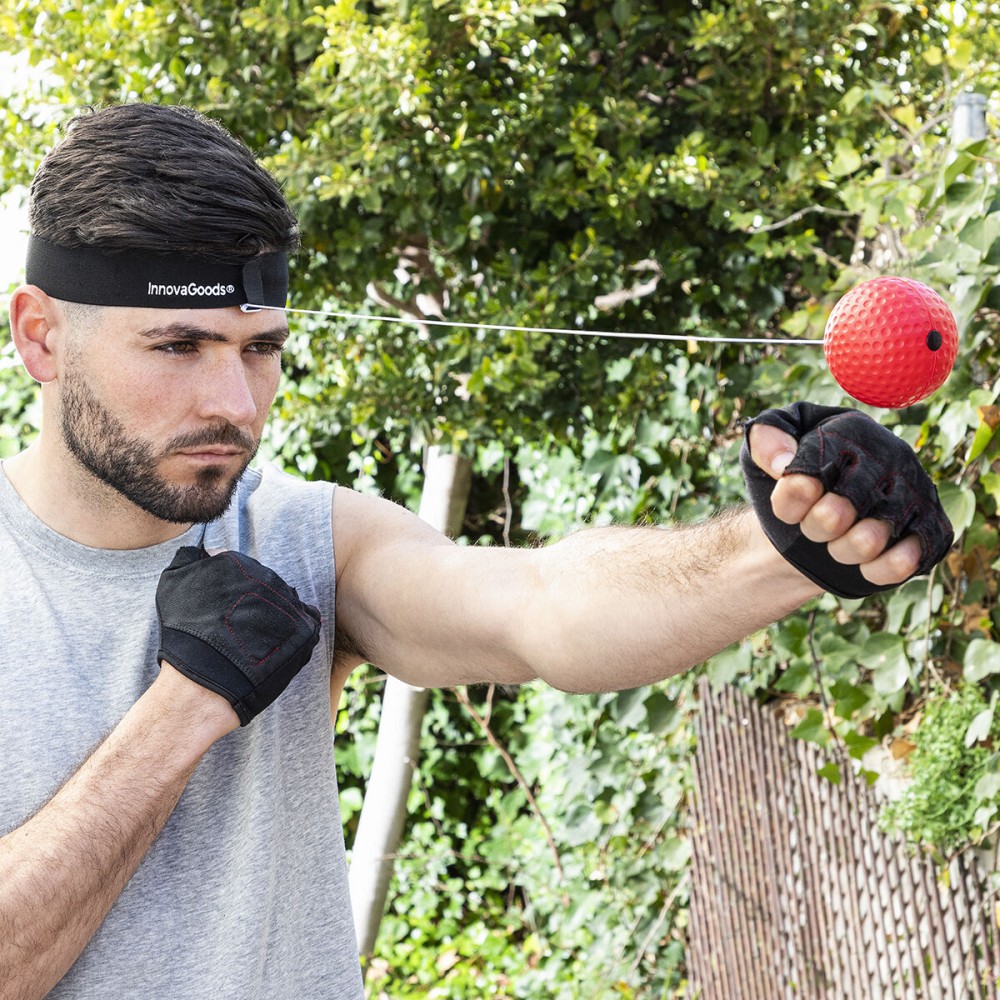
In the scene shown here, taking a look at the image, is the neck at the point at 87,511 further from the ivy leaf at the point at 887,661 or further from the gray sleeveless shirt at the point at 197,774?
the ivy leaf at the point at 887,661

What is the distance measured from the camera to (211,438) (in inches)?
60.4

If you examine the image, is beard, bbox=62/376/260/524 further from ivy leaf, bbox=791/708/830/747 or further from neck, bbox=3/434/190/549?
ivy leaf, bbox=791/708/830/747

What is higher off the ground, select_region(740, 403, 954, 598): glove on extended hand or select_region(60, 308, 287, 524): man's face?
select_region(740, 403, 954, 598): glove on extended hand

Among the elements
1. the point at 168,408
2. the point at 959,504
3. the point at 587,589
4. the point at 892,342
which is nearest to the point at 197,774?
the point at 168,408

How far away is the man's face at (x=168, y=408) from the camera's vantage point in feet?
5.01

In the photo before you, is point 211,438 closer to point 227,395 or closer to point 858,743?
point 227,395

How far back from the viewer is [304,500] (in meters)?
1.75

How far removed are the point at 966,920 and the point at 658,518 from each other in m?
1.41

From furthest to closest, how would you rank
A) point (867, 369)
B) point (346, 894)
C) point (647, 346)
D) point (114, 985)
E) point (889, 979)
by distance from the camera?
1. point (647, 346)
2. point (889, 979)
3. point (346, 894)
4. point (114, 985)
5. point (867, 369)

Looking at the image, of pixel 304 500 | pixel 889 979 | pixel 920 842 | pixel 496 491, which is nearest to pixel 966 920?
pixel 920 842

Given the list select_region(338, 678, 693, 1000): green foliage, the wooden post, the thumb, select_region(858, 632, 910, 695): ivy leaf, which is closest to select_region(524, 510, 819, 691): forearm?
the thumb

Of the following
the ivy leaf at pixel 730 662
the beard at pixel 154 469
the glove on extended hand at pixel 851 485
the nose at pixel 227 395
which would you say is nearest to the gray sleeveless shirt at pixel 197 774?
the beard at pixel 154 469

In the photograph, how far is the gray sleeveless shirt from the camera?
1467mm

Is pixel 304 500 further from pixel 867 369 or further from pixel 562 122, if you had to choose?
pixel 562 122
